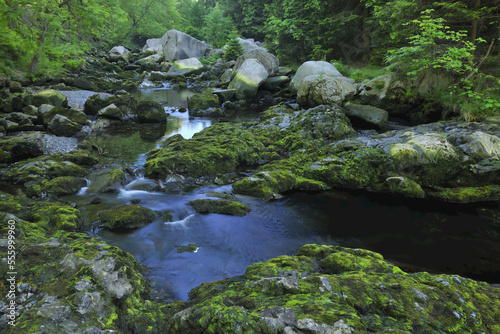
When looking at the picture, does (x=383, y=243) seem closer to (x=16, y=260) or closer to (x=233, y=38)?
(x=16, y=260)

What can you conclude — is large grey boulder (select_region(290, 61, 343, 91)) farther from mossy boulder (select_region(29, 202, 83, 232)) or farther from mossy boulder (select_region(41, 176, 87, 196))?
mossy boulder (select_region(29, 202, 83, 232))

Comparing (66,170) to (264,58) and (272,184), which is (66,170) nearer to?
(272,184)

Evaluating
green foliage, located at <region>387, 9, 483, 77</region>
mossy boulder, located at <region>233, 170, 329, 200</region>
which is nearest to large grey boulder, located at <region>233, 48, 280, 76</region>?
green foliage, located at <region>387, 9, 483, 77</region>

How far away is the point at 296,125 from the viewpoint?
39.4 feet

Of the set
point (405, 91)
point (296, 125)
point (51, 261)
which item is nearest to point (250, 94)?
point (296, 125)

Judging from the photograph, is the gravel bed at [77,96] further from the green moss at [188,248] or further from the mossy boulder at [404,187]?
the mossy boulder at [404,187]

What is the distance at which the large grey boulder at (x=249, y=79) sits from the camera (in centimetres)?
1927

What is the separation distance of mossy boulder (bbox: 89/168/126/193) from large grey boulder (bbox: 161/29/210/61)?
3165 cm

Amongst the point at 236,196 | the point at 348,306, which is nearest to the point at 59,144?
the point at 236,196

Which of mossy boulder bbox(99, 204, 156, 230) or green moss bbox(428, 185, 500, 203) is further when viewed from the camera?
green moss bbox(428, 185, 500, 203)

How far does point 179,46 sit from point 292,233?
35.5 meters

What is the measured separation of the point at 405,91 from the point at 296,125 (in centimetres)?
508

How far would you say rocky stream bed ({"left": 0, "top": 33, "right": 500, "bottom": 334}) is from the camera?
2.66 m

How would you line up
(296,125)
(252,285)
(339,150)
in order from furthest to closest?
1. (296,125)
2. (339,150)
3. (252,285)
